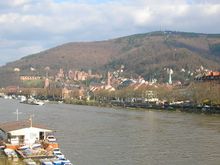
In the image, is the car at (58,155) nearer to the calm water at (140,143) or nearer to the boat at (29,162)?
the calm water at (140,143)

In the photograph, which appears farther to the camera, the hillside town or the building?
the building

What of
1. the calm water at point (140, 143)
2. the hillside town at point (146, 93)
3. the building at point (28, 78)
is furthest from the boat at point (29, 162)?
the building at point (28, 78)

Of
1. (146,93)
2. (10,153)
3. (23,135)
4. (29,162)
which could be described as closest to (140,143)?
(23,135)

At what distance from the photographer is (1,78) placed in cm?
19225

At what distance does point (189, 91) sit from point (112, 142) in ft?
158

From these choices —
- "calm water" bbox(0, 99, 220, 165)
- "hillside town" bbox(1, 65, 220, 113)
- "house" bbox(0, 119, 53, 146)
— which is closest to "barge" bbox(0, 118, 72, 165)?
"house" bbox(0, 119, 53, 146)

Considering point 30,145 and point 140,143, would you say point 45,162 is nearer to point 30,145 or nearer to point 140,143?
point 30,145

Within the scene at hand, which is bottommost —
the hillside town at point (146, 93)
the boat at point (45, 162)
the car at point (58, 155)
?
the boat at point (45, 162)

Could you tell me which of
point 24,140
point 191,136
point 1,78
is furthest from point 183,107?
point 1,78

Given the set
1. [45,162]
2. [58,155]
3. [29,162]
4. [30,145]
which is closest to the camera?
[45,162]

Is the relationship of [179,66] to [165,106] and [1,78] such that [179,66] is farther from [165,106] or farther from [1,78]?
[165,106]

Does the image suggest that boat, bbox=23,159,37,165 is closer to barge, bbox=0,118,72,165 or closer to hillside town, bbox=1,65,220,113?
barge, bbox=0,118,72,165

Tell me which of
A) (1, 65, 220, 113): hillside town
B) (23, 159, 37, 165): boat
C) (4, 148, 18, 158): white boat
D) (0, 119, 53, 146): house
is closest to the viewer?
(23, 159, 37, 165): boat

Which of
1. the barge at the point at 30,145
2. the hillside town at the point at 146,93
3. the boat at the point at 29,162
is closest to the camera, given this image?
the boat at the point at 29,162
